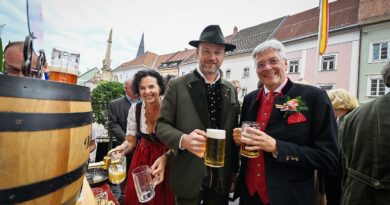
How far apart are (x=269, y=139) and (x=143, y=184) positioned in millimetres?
1006

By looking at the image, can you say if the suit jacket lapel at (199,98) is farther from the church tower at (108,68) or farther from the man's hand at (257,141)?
the church tower at (108,68)

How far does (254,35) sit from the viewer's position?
82.4ft

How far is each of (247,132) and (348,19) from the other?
2056 centimetres

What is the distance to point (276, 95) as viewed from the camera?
66.4 inches

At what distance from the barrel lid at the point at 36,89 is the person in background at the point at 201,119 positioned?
1.07 m

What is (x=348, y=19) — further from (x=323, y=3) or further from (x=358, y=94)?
(x=323, y=3)

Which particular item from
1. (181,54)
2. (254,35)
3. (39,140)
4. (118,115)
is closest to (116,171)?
(39,140)

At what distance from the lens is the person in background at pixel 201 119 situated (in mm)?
1762

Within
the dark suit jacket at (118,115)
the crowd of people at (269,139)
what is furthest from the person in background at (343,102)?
the dark suit jacket at (118,115)

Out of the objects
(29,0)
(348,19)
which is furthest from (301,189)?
(348,19)

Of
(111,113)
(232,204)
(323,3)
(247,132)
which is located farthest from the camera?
(323,3)

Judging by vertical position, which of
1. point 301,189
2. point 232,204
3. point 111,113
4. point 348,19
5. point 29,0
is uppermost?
point 348,19

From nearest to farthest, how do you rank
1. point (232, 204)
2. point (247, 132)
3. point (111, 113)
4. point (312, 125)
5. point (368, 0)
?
point (247, 132) < point (312, 125) < point (232, 204) < point (111, 113) < point (368, 0)

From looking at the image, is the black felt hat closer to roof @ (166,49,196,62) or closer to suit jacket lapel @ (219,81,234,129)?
suit jacket lapel @ (219,81,234,129)
